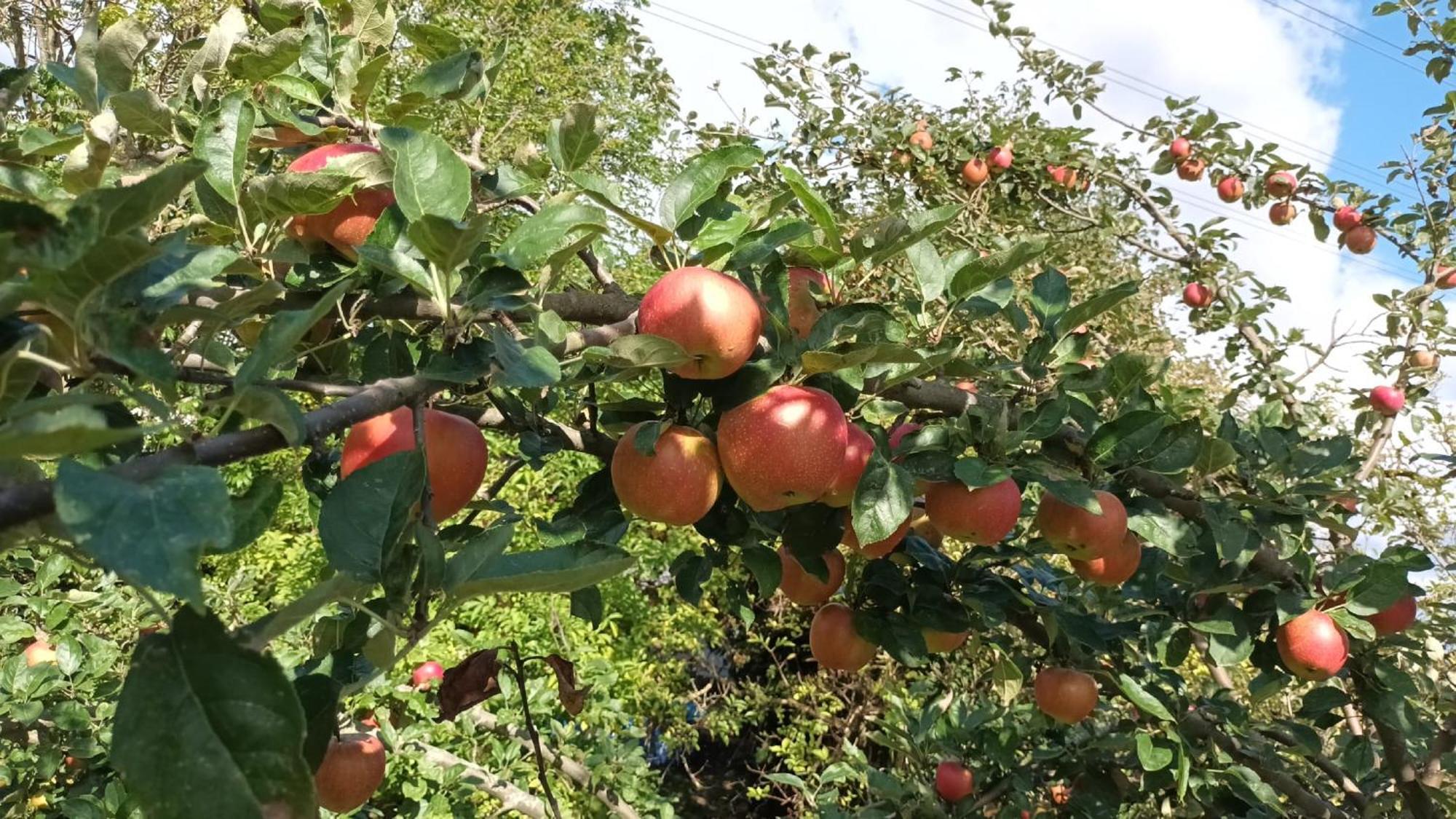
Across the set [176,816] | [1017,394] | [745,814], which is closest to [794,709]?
[745,814]

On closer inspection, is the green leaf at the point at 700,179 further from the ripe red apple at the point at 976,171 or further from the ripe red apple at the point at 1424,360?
the ripe red apple at the point at 976,171

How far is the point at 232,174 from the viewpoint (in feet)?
2.38

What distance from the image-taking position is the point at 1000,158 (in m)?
2.99

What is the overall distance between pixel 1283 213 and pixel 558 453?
8.37 feet

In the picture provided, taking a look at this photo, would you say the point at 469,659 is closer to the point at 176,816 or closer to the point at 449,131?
the point at 176,816

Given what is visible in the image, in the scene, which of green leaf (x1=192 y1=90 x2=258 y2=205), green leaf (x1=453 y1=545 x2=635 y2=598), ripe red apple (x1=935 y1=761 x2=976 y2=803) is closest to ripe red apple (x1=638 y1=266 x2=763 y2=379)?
green leaf (x1=453 y1=545 x2=635 y2=598)

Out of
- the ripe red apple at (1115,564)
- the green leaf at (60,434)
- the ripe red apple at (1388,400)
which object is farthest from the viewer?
the ripe red apple at (1388,400)

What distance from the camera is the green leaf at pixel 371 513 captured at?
21.4 inches

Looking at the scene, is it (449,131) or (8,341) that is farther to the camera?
(449,131)

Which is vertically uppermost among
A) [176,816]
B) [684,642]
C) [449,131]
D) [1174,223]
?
[176,816]

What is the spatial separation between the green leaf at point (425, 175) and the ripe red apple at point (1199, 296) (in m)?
2.41

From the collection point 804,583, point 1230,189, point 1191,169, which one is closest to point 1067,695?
point 804,583

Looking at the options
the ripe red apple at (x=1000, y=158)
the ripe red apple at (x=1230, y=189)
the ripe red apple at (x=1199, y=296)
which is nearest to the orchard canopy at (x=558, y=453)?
the ripe red apple at (x=1199, y=296)

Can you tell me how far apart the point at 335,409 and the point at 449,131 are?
20.5 ft
